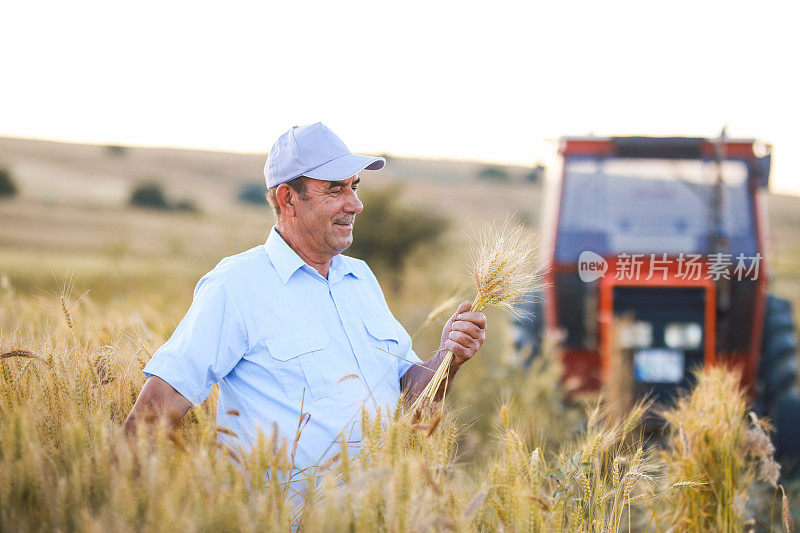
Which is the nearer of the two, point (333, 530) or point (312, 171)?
point (333, 530)

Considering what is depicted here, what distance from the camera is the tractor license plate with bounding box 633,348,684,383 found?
17.1 ft

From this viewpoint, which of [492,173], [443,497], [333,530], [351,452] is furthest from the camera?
[492,173]

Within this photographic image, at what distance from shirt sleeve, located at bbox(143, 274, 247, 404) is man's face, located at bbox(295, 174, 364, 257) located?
15.5 inches

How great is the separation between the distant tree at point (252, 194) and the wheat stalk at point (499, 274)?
3993 cm

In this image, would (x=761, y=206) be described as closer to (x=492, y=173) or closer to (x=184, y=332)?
(x=184, y=332)

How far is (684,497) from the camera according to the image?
2580mm

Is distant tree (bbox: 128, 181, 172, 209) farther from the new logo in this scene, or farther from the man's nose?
the man's nose

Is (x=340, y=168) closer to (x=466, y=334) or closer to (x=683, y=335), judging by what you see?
(x=466, y=334)

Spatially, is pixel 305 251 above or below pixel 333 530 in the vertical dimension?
above

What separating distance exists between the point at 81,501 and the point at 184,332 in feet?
2.17

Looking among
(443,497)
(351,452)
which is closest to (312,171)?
(351,452)

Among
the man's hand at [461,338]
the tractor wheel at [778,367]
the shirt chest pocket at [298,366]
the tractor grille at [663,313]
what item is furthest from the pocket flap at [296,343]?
the tractor wheel at [778,367]

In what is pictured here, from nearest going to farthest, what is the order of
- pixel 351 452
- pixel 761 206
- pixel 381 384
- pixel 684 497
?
pixel 351 452, pixel 381 384, pixel 684 497, pixel 761 206

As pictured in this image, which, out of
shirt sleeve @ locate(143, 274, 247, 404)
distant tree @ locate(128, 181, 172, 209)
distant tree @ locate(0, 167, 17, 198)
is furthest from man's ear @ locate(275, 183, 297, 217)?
distant tree @ locate(128, 181, 172, 209)
